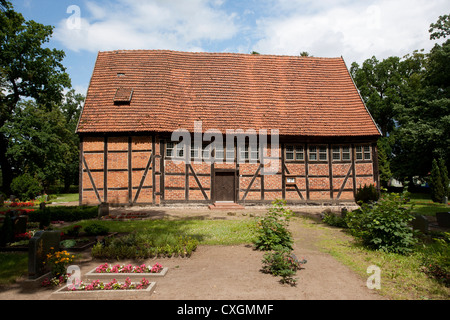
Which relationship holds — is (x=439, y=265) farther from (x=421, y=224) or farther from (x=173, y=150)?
(x=173, y=150)

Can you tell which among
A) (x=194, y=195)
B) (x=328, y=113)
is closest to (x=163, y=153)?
(x=194, y=195)

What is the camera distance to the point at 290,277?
5.55 metres

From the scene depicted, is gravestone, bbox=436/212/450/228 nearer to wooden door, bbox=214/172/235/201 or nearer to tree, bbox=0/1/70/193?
wooden door, bbox=214/172/235/201

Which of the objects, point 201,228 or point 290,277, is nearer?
point 290,277

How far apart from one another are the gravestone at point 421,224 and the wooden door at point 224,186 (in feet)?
32.6

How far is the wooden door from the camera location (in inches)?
665

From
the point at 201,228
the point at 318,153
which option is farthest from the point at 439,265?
the point at 318,153

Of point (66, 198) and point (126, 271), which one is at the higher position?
point (66, 198)

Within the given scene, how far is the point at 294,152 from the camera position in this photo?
57.2 feet

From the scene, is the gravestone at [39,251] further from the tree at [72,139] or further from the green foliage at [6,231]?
the tree at [72,139]

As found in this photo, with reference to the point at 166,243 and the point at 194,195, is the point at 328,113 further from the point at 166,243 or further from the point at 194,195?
the point at 166,243

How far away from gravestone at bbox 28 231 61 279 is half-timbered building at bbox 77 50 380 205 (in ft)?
32.3

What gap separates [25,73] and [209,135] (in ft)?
64.4
